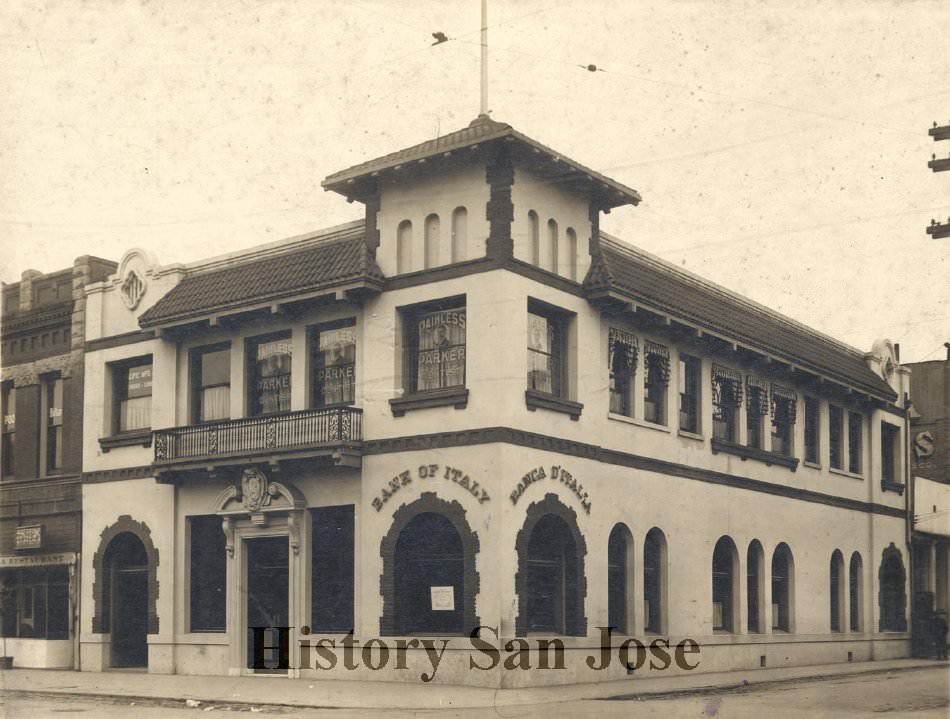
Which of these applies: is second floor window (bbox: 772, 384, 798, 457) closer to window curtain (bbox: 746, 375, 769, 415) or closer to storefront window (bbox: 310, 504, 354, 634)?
window curtain (bbox: 746, 375, 769, 415)

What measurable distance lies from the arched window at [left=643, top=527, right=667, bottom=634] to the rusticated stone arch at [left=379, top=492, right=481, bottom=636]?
587 cm

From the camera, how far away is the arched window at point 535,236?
26594mm

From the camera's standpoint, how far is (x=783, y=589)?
35.5m

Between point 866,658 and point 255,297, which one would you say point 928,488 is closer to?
point 866,658

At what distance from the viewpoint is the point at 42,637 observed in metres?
33.6

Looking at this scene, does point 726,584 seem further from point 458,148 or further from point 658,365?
point 458,148

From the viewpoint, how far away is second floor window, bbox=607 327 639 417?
28.7 metres

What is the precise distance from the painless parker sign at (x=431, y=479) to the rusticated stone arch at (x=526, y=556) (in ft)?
3.71

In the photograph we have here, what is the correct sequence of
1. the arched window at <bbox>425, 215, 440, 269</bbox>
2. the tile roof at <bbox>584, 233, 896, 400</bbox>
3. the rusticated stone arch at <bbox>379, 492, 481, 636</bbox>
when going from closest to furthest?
the rusticated stone arch at <bbox>379, 492, 481, 636</bbox>, the arched window at <bbox>425, 215, 440, 269</bbox>, the tile roof at <bbox>584, 233, 896, 400</bbox>

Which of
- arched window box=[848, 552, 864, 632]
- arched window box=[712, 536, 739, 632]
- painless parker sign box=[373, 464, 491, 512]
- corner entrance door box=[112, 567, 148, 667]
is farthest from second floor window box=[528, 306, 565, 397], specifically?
arched window box=[848, 552, 864, 632]

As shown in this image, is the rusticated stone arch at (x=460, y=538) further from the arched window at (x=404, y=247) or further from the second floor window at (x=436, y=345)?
the arched window at (x=404, y=247)

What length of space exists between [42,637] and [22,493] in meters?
3.89

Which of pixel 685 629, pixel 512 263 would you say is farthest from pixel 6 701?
pixel 685 629

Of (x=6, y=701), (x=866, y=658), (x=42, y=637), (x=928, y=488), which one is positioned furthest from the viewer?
(x=928, y=488)
